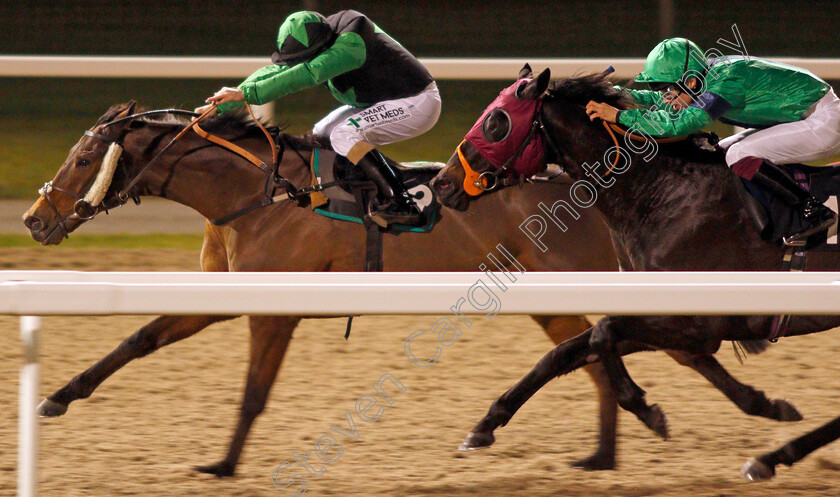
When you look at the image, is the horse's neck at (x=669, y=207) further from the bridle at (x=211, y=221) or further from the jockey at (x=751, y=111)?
the bridle at (x=211, y=221)

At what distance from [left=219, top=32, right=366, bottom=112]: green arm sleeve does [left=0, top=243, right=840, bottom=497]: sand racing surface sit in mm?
1328

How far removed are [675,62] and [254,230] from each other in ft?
5.62

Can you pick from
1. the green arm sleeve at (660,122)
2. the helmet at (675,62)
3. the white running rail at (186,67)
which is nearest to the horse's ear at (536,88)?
the green arm sleeve at (660,122)

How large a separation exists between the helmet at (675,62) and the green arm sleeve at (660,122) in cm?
15

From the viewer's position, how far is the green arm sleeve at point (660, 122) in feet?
12.7

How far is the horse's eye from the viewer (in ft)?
13.0

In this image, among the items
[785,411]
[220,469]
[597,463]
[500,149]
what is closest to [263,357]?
[220,469]

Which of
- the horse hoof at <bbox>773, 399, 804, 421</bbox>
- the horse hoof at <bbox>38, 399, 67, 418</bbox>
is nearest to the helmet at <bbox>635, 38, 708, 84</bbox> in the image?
the horse hoof at <bbox>773, 399, 804, 421</bbox>

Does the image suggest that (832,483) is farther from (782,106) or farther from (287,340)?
(287,340)

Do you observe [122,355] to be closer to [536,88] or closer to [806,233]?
[536,88]

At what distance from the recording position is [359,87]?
15.4ft

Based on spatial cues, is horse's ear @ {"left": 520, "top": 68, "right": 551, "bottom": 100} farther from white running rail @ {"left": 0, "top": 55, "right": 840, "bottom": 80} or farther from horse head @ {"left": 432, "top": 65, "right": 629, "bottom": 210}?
white running rail @ {"left": 0, "top": 55, "right": 840, "bottom": 80}

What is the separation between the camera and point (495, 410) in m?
3.93

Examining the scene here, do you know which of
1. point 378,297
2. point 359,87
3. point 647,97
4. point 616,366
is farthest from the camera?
point 359,87
